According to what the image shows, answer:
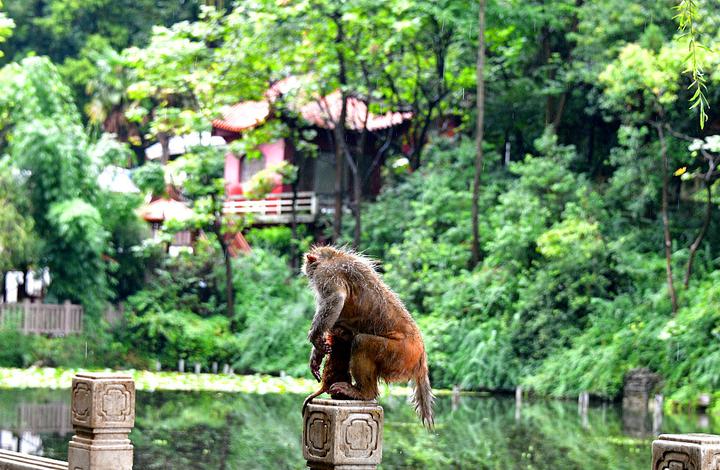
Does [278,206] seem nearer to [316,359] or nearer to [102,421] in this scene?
[102,421]

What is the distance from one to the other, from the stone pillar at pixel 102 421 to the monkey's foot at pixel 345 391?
1.84m

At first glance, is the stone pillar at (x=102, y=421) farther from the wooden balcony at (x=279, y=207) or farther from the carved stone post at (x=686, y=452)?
the wooden balcony at (x=279, y=207)

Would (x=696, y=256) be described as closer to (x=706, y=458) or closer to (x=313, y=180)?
(x=313, y=180)

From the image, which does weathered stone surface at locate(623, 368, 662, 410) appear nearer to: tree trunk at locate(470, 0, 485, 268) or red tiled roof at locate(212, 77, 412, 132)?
Answer: tree trunk at locate(470, 0, 485, 268)

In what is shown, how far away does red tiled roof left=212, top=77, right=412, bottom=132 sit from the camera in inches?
1163

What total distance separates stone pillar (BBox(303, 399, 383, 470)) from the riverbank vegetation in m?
14.5

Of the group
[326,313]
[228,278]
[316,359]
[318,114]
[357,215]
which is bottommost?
[316,359]

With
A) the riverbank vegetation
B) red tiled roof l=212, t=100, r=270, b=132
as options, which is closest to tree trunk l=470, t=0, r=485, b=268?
the riverbank vegetation

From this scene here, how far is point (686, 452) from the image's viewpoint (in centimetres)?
493

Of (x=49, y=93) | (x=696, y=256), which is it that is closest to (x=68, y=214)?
(x=49, y=93)

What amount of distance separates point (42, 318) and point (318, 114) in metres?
9.04

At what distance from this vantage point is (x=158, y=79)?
2853cm

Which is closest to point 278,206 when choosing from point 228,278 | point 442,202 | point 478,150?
point 228,278

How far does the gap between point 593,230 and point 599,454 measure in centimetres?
1034
